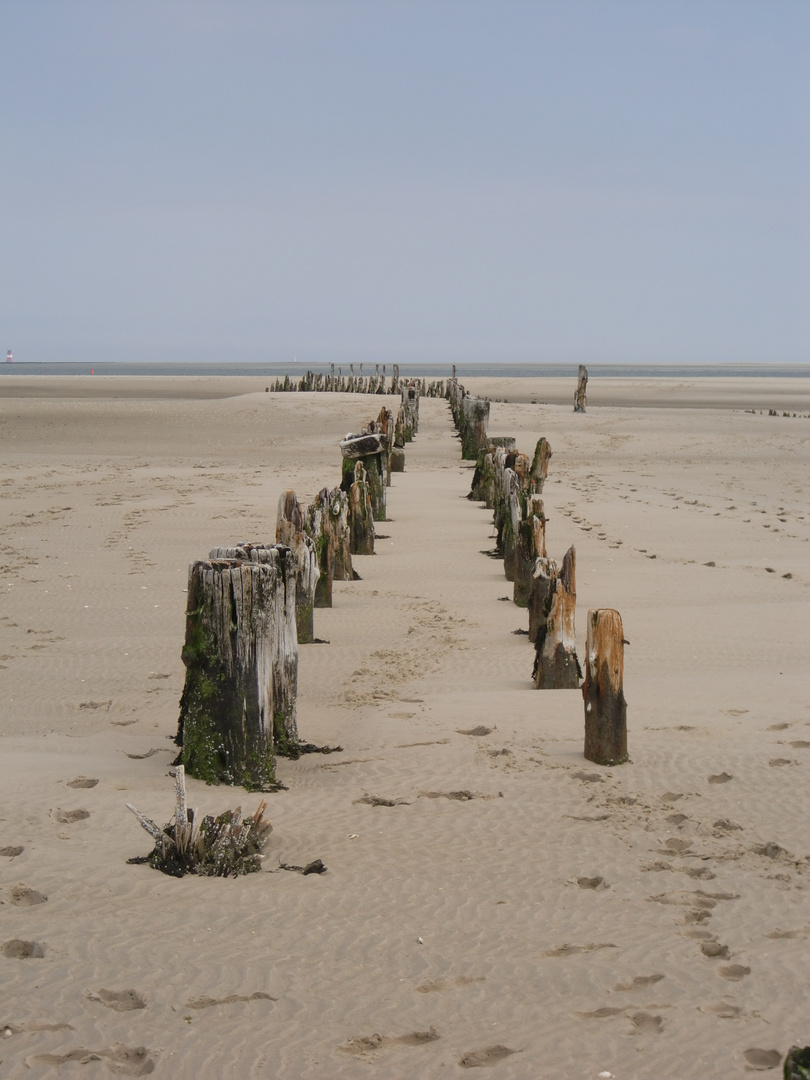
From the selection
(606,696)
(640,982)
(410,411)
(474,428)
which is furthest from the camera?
(410,411)

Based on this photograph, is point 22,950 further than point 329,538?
No

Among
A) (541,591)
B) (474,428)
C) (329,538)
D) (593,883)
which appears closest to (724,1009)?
(593,883)

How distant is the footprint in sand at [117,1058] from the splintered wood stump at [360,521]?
792 cm

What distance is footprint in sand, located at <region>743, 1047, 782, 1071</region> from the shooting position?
273 centimetres

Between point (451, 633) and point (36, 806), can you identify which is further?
point (451, 633)

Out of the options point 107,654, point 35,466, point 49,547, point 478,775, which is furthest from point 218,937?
point 35,466

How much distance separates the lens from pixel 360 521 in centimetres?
1062

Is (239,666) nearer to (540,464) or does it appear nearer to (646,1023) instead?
(646,1023)

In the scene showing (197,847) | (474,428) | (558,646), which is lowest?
(197,847)

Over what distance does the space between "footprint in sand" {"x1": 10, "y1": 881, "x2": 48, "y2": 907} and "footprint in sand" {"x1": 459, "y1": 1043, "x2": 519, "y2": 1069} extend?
142cm

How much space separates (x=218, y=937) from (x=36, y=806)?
4.03 feet

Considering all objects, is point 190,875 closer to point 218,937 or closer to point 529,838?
point 218,937

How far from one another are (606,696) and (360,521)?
5940mm

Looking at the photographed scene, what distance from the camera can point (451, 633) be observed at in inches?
304
